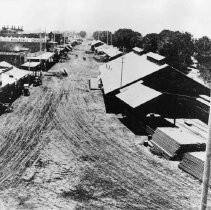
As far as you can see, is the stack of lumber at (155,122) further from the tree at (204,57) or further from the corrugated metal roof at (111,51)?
the corrugated metal roof at (111,51)

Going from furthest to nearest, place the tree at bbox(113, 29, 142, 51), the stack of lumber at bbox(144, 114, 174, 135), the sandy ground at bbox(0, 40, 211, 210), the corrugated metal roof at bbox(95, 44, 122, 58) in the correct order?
the tree at bbox(113, 29, 142, 51)
the corrugated metal roof at bbox(95, 44, 122, 58)
the stack of lumber at bbox(144, 114, 174, 135)
the sandy ground at bbox(0, 40, 211, 210)

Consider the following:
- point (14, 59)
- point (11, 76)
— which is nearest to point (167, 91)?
point (11, 76)

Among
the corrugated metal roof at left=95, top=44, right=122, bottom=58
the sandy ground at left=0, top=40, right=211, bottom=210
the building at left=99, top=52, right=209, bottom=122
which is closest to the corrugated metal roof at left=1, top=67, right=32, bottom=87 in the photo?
the sandy ground at left=0, top=40, right=211, bottom=210

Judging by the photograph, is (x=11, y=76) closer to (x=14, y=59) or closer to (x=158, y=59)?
(x=158, y=59)

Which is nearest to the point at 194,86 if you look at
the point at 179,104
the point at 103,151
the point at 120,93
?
the point at 179,104

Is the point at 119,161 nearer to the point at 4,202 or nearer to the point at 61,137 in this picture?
the point at 61,137

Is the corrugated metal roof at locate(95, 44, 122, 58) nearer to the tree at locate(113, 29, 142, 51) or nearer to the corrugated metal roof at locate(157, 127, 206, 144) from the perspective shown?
the tree at locate(113, 29, 142, 51)
